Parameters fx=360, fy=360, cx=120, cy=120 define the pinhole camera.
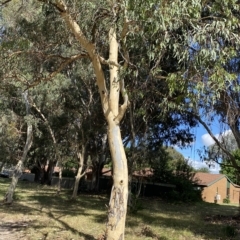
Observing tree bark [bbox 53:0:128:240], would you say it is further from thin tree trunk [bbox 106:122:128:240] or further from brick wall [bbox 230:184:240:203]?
brick wall [bbox 230:184:240:203]

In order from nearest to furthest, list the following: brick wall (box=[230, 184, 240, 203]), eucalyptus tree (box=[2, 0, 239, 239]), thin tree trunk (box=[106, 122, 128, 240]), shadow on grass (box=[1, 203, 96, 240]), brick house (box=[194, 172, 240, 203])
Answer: eucalyptus tree (box=[2, 0, 239, 239]), thin tree trunk (box=[106, 122, 128, 240]), shadow on grass (box=[1, 203, 96, 240]), brick house (box=[194, 172, 240, 203]), brick wall (box=[230, 184, 240, 203])

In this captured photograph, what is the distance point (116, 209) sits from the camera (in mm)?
7938

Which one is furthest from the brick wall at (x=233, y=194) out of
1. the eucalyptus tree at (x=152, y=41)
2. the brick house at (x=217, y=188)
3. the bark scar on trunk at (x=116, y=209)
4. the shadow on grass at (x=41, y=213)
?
the bark scar on trunk at (x=116, y=209)

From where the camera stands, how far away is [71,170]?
50.1 metres

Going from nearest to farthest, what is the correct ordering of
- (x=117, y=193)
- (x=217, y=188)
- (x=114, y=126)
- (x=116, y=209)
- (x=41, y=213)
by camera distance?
(x=116, y=209) < (x=117, y=193) < (x=114, y=126) < (x=41, y=213) < (x=217, y=188)

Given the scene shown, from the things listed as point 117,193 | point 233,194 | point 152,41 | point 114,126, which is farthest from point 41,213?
point 233,194

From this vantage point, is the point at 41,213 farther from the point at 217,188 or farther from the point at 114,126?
the point at 217,188

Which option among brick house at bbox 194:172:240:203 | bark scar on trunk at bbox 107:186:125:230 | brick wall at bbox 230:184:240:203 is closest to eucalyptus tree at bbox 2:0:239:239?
bark scar on trunk at bbox 107:186:125:230

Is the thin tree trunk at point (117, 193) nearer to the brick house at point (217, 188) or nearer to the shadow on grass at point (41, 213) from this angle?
the shadow on grass at point (41, 213)

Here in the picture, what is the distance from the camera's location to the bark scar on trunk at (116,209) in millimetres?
7871

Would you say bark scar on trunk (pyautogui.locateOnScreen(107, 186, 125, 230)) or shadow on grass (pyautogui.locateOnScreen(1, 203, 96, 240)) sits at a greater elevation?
bark scar on trunk (pyautogui.locateOnScreen(107, 186, 125, 230))

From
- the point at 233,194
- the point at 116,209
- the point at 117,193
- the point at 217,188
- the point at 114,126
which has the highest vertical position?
the point at 217,188

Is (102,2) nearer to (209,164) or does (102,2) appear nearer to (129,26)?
(129,26)

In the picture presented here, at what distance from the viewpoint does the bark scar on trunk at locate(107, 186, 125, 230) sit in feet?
25.8
